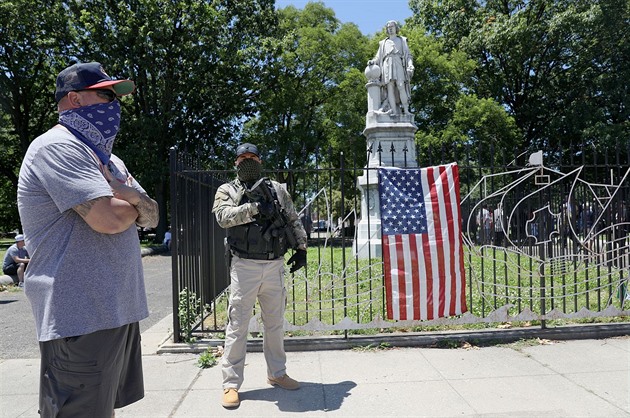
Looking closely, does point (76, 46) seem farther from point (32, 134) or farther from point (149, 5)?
point (32, 134)

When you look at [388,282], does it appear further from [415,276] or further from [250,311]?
[250,311]

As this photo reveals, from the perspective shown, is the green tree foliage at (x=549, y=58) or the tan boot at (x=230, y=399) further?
the green tree foliage at (x=549, y=58)

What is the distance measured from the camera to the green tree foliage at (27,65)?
22.0 meters

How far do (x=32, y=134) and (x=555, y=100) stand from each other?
2958cm

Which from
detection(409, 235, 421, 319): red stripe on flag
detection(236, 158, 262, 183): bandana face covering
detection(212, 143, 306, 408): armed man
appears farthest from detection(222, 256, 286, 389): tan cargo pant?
detection(409, 235, 421, 319): red stripe on flag

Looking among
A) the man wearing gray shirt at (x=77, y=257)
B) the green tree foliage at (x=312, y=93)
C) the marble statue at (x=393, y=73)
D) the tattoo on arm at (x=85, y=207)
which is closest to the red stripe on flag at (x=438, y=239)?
the man wearing gray shirt at (x=77, y=257)

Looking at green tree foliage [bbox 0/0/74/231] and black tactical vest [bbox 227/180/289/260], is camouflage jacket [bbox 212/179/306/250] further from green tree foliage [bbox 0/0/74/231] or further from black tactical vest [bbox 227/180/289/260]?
green tree foliage [bbox 0/0/74/231]

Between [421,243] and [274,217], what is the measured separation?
7.21ft

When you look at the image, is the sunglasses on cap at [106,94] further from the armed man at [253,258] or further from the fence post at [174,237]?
the fence post at [174,237]

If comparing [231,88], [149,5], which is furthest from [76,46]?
[231,88]

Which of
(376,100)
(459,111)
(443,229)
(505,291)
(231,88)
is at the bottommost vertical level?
(505,291)

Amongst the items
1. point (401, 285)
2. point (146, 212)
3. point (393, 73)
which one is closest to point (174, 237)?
point (401, 285)

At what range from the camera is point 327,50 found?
26.2m

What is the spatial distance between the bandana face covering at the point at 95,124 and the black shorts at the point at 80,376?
32.0 inches
